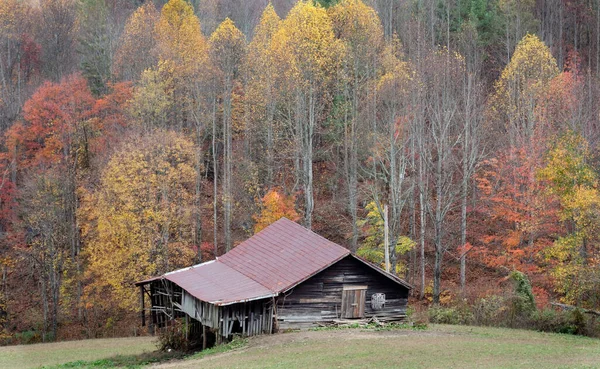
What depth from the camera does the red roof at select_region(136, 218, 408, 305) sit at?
3244 centimetres

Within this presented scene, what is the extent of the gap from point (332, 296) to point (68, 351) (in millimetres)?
13708

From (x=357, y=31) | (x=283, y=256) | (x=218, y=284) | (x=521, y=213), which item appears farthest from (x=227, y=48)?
(x=521, y=213)

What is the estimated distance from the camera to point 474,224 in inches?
2030

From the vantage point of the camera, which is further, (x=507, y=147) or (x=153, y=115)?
(x=153, y=115)

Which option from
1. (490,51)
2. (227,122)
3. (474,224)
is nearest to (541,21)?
(490,51)

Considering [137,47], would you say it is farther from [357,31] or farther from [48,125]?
[357,31]

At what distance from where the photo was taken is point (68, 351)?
36469 mm

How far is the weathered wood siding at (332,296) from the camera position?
33375mm

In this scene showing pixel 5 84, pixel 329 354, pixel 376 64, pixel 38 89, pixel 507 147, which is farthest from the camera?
pixel 5 84

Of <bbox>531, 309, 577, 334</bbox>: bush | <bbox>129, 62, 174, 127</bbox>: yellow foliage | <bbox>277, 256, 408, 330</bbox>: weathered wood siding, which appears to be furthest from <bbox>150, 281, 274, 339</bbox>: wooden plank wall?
<bbox>129, 62, 174, 127</bbox>: yellow foliage

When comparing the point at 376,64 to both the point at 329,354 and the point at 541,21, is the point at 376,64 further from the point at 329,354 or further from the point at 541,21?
the point at 329,354

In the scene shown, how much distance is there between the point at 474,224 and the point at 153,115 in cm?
2517

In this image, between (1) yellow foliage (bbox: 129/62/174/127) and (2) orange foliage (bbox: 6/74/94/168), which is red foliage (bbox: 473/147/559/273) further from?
(2) orange foliage (bbox: 6/74/94/168)

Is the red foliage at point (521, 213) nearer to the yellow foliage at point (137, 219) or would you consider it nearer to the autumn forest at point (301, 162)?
the autumn forest at point (301, 162)
